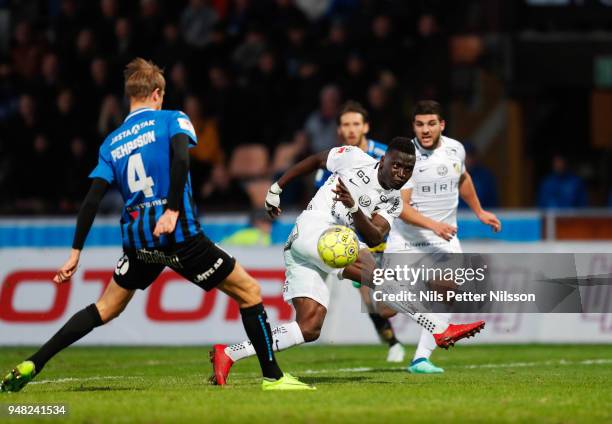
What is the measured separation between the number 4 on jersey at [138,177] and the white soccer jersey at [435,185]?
379cm

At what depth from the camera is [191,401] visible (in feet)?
29.8

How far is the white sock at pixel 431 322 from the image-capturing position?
11109 millimetres

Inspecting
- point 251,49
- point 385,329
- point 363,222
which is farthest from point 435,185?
point 251,49

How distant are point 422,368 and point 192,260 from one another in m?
3.47

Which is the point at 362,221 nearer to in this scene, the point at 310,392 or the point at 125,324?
the point at 310,392

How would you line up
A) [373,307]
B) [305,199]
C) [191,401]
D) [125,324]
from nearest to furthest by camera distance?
[191,401]
[373,307]
[125,324]
[305,199]

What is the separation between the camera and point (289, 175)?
11.3 metres

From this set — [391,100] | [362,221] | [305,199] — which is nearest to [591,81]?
[391,100]

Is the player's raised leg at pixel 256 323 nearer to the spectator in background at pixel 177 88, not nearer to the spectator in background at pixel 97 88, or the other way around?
the spectator in background at pixel 177 88

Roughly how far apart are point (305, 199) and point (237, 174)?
4.67ft

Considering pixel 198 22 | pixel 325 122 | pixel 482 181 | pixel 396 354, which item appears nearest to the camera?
pixel 396 354

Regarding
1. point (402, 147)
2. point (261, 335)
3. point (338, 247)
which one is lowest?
point (261, 335)

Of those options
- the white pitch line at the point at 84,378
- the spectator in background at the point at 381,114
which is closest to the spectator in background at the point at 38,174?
the spectator in background at the point at 381,114

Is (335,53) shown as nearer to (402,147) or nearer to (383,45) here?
(383,45)
